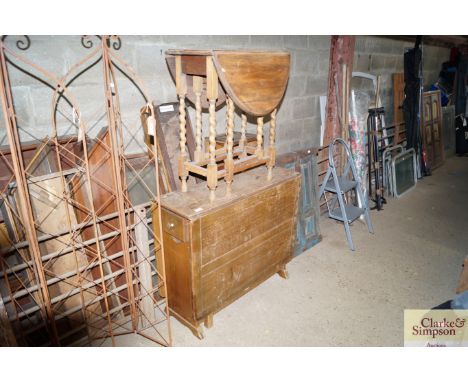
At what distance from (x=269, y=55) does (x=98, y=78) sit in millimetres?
1229

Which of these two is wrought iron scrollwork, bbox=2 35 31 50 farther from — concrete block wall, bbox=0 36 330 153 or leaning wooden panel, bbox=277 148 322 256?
leaning wooden panel, bbox=277 148 322 256

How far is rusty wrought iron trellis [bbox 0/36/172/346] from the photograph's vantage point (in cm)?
213

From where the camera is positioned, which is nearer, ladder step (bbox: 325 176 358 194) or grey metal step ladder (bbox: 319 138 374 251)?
grey metal step ladder (bbox: 319 138 374 251)

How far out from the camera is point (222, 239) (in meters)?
2.56

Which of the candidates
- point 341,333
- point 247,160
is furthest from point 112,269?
point 341,333

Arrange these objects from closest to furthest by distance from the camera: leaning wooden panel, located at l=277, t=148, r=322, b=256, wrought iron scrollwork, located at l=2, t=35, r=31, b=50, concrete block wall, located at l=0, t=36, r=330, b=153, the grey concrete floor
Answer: wrought iron scrollwork, located at l=2, t=35, r=31, b=50, concrete block wall, located at l=0, t=36, r=330, b=153, the grey concrete floor, leaning wooden panel, located at l=277, t=148, r=322, b=256

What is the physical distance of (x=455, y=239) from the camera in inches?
160

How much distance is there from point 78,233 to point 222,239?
102 cm

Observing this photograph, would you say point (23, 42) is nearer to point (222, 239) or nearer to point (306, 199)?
point (222, 239)

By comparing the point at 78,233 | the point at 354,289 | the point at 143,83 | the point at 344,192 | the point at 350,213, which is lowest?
the point at 354,289

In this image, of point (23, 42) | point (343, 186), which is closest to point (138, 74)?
point (23, 42)

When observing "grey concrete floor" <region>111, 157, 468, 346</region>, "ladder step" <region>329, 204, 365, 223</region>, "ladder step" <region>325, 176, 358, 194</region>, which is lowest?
"grey concrete floor" <region>111, 157, 468, 346</region>

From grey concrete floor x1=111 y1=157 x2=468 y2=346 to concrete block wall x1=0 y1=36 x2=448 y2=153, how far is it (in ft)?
4.77

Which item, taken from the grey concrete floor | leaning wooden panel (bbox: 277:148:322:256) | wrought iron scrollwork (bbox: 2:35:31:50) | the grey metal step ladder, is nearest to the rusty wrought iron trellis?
wrought iron scrollwork (bbox: 2:35:31:50)
